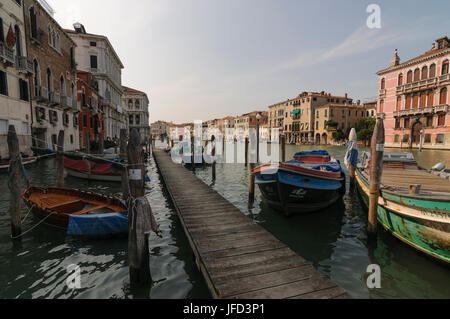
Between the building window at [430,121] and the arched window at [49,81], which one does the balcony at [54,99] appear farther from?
the building window at [430,121]

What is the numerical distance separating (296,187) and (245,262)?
3892mm

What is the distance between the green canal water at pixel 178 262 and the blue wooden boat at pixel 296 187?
453 mm

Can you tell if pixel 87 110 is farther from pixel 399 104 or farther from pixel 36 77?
pixel 399 104

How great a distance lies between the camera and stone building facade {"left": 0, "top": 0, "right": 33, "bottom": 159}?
1503 cm

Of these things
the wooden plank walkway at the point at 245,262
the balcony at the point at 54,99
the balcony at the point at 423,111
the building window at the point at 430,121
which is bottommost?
the wooden plank walkway at the point at 245,262

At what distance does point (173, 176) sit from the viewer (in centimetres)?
1341

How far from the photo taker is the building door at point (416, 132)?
34750 millimetres

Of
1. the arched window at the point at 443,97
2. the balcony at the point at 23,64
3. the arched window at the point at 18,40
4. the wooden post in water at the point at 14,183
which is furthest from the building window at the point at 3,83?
the arched window at the point at 443,97

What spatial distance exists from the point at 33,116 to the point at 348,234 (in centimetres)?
2222

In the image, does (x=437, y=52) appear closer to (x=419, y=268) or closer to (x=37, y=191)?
(x=419, y=268)

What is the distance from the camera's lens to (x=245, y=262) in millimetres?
4445

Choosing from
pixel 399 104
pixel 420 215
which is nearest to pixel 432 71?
pixel 399 104

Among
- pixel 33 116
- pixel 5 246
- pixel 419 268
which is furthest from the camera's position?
pixel 33 116
